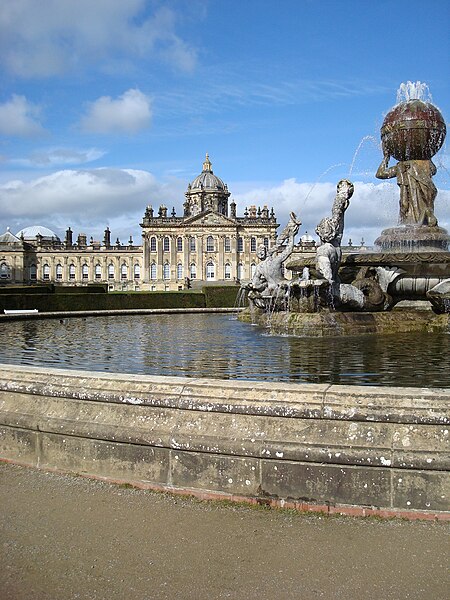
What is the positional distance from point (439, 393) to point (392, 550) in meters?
0.95

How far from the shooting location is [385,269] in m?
11.2

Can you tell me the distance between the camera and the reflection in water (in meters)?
5.93

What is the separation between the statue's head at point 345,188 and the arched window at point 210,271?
266 ft

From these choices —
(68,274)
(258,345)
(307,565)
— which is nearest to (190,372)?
(258,345)

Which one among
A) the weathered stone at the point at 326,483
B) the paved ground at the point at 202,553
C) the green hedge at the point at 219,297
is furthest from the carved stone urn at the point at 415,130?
the green hedge at the point at 219,297

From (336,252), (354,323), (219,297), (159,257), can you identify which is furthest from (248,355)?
(159,257)

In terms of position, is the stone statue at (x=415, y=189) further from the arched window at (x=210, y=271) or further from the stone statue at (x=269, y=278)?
the arched window at (x=210, y=271)

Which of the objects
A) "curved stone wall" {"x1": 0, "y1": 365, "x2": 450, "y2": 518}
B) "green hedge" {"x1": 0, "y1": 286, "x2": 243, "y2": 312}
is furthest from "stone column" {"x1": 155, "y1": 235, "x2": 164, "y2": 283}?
"curved stone wall" {"x1": 0, "y1": 365, "x2": 450, "y2": 518}

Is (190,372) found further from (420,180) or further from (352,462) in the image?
(420,180)

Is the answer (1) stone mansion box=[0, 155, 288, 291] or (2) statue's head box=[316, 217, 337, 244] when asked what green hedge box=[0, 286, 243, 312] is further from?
(1) stone mansion box=[0, 155, 288, 291]

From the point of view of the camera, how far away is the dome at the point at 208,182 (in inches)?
3954

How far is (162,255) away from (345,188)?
82.1 metres

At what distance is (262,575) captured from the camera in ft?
9.16

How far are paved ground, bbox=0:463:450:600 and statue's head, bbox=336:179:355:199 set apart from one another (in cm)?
792
